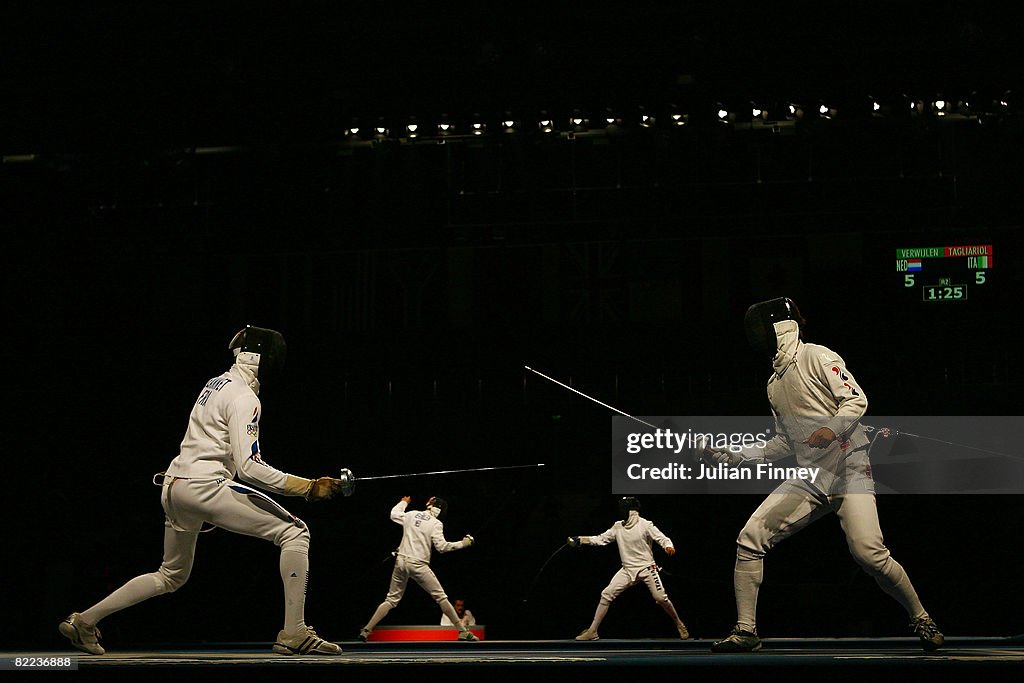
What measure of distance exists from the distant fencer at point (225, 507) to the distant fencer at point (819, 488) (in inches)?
65.6

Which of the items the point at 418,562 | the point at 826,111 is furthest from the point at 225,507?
the point at 826,111

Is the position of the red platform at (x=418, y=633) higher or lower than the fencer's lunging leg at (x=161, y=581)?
lower

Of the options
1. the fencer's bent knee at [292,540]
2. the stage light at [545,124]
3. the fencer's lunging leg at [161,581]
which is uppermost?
→ the stage light at [545,124]

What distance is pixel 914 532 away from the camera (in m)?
9.04

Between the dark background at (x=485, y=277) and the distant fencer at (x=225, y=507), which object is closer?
the distant fencer at (x=225, y=507)

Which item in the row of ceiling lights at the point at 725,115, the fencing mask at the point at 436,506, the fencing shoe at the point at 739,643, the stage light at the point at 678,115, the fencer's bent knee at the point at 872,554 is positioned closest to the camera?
the fencer's bent knee at the point at 872,554

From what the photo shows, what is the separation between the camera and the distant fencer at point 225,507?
13.0 feet

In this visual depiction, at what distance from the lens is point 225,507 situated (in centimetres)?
394

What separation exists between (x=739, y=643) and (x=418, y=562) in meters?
4.57

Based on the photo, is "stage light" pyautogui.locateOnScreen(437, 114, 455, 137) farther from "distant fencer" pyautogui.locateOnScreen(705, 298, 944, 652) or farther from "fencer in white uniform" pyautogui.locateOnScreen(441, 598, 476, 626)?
"distant fencer" pyautogui.locateOnScreen(705, 298, 944, 652)

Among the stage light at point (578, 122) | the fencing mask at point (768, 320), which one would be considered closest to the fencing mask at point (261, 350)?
the fencing mask at point (768, 320)

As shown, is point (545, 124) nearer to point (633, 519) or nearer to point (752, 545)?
point (633, 519)

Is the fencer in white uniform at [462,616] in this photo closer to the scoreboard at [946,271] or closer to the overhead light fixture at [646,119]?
the overhead light fixture at [646,119]

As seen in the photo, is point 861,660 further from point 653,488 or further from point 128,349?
point 128,349
